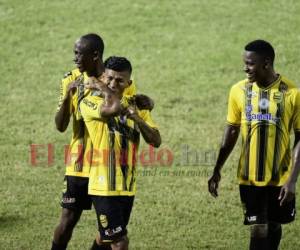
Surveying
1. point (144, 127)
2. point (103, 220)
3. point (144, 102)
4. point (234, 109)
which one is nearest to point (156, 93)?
point (234, 109)

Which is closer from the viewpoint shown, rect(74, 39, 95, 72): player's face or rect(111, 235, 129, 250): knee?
rect(111, 235, 129, 250): knee

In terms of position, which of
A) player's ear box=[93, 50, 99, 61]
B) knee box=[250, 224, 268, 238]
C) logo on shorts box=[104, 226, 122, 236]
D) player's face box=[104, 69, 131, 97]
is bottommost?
knee box=[250, 224, 268, 238]

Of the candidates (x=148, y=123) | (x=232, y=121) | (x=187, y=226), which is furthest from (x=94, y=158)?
(x=187, y=226)

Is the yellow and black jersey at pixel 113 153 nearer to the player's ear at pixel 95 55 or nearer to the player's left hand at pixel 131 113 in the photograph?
the player's left hand at pixel 131 113

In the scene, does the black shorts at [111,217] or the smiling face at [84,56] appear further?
the smiling face at [84,56]

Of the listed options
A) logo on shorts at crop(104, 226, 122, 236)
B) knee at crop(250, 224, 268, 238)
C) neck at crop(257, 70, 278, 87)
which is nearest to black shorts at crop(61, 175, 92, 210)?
logo on shorts at crop(104, 226, 122, 236)

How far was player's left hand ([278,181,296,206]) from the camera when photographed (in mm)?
9250

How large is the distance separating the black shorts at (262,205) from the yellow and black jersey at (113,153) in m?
1.31

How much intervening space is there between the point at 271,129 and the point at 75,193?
2142mm

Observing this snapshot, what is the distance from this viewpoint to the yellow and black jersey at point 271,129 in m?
9.55

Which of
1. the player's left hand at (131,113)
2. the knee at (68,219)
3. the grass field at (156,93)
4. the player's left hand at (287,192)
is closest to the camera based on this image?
the player's left hand at (131,113)

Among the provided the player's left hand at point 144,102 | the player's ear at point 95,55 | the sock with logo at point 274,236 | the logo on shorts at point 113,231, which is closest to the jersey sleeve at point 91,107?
the player's left hand at point 144,102

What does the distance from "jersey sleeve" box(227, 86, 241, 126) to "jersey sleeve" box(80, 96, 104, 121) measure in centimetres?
147

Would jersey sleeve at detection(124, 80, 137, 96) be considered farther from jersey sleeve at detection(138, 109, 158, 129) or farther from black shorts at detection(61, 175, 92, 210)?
black shorts at detection(61, 175, 92, 210)
